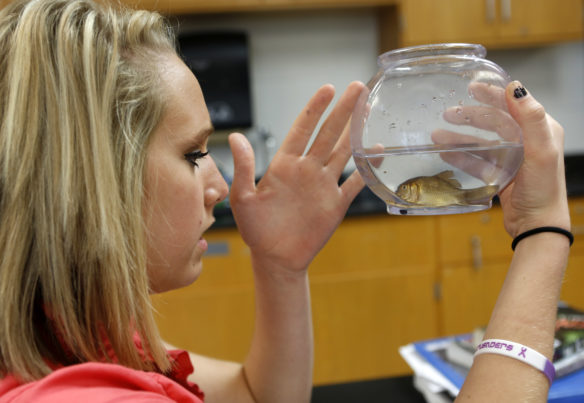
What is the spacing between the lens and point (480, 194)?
0.71 meters

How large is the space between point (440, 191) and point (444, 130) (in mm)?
72

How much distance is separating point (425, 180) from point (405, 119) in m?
0.08

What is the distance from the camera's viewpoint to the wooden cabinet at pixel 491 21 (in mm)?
2906

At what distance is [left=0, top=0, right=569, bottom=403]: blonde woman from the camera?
2.07ft

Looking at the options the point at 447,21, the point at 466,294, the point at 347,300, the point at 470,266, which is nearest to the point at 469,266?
the point at 470,266

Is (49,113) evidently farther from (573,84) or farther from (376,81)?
(573,84)

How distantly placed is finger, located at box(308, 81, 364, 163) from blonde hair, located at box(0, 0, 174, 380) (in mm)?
311

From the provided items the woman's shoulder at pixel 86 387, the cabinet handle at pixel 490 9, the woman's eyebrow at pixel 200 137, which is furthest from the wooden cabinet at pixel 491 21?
the woman's shoulder at pixel 86 387

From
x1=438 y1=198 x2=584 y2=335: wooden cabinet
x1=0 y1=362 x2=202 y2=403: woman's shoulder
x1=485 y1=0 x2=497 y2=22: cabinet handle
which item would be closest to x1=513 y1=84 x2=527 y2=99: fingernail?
x1=0 y1=362 x2=202 y2=403: woman's shoulder

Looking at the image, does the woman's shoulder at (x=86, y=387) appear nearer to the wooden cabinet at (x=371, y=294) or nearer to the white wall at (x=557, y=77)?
the wooden cabinet at (x=371, y=294)

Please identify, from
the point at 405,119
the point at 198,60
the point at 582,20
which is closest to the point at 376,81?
the point at 405,119

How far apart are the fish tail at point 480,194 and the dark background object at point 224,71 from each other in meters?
2.39

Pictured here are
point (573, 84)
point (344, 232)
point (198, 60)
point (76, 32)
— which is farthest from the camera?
point (573, 84)

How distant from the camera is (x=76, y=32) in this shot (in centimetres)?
67
